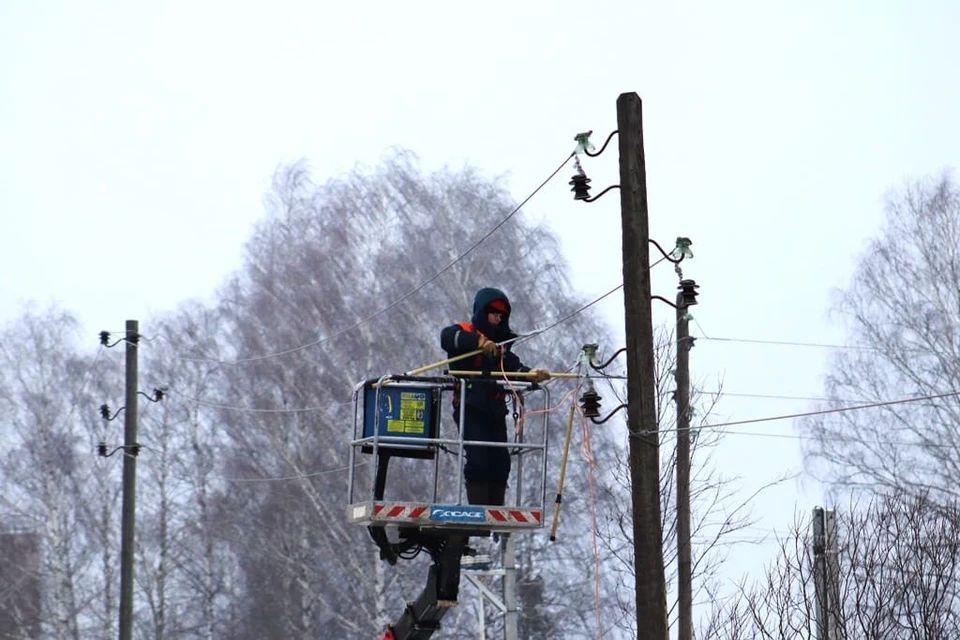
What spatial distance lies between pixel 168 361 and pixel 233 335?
11.6 ft

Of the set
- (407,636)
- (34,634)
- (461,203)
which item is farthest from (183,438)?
(407,636)

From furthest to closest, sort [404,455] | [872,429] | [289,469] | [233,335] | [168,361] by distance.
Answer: [168,361], [233,335], [289,469], [872,429], [404,455]

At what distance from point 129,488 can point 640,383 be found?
16.0 metres

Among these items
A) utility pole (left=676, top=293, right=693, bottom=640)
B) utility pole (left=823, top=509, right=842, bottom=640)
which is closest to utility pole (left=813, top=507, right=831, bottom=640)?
utility pole (left=823, top=509, right=842, bottom=640)

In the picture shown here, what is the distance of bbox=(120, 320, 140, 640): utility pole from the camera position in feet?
83.8

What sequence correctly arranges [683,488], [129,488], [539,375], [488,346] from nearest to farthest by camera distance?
[539,375]
[488,346]
[683,488]
[129,488]

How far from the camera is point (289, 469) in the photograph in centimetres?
3466

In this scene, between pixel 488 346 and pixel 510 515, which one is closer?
pixel 488 346

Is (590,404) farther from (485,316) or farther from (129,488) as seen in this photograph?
(129,488)

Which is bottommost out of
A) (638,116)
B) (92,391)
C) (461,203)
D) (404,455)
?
(404,455)

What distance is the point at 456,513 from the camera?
44.4 feet

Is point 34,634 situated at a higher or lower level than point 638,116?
lower

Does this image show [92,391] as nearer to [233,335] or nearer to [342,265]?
[233,335]

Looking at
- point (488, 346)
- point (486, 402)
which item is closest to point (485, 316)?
point (488, 346)
